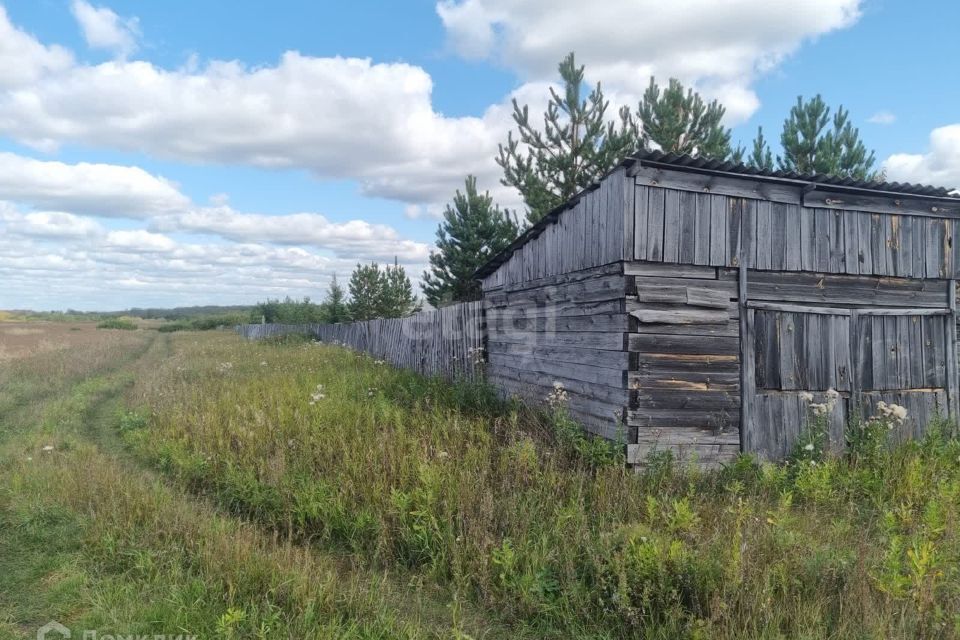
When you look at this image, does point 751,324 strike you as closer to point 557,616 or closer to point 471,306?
point 557,616

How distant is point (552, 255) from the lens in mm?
8227

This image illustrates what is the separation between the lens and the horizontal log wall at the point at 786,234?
20.6 ft

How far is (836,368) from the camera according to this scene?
22.7ft

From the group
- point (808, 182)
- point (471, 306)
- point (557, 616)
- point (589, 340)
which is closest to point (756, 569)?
point (557, 616)

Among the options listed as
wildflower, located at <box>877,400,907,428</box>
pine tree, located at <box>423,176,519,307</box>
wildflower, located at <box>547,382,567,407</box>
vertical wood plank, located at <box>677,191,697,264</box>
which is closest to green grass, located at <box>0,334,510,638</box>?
wildflower, located at <box>547,382,567,407</box>

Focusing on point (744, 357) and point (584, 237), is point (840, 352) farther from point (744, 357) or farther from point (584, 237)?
point (584, 237)

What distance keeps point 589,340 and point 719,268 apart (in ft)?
5.83

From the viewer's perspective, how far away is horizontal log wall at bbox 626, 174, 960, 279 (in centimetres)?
628

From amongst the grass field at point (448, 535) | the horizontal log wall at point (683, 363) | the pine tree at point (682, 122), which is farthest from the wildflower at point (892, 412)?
the pine tree at point (682, 122)

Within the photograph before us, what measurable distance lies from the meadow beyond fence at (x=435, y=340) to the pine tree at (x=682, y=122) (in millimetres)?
9634

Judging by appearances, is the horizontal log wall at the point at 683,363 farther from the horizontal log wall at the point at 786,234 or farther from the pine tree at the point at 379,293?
the pine tree at the point at 379,293

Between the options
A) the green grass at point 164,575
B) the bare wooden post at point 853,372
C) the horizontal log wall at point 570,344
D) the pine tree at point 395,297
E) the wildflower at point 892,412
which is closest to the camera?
the green grass at point 164,575

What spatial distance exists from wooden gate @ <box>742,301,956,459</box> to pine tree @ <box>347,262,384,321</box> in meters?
21.0

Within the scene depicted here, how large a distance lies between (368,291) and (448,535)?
22.6 m
